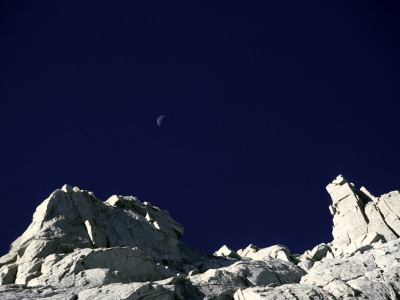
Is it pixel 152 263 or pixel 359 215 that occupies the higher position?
pixel 359 215

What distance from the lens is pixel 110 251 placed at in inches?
1353

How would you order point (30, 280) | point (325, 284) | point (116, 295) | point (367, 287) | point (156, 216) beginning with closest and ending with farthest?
point (116, 295)
point (367, 287)
point (325, 284)
point (30, 280)
point (156, 216)

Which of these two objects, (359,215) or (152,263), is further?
(359,215)

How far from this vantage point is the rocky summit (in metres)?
23.6

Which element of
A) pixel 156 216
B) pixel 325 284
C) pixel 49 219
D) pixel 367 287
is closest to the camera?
pixel 367 287

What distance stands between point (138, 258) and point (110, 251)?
3.22m

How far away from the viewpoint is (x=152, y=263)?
119 feet

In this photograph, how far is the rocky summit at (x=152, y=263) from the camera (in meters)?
23.6

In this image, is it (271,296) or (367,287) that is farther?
(367,287)

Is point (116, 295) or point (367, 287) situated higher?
point (116, 295)

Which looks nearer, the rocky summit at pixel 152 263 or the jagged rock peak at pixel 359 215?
the rocky summit at pixel 152 263

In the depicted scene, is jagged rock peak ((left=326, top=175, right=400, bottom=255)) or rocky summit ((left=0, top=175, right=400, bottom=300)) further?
jagged rock peak ((left=326, top=175, right=400, bottom=255))

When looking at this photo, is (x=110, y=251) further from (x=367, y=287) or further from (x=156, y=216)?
(x=156, y=216)

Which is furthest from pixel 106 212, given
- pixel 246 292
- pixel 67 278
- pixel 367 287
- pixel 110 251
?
pixel 367 287
